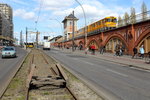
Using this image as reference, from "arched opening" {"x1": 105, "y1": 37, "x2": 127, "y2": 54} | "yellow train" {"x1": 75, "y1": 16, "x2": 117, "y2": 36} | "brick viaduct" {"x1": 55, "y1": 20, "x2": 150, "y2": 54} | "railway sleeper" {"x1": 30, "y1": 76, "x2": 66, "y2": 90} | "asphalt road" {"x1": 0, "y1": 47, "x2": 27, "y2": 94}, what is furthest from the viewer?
"yellow train" {"x1": 75, "y1": 16, "x2": 117, "y2": 36}

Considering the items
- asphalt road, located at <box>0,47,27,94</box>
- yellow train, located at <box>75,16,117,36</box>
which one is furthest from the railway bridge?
asphalt road, located at <box>0,47,27,94</box>

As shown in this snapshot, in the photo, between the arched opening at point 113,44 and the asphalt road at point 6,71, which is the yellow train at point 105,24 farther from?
the asphalt road at point 6,71

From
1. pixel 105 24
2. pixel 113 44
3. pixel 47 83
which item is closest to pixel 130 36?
pixel 113 44

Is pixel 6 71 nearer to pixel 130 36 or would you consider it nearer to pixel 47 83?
pixel 47 83

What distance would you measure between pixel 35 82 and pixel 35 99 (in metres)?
1.54

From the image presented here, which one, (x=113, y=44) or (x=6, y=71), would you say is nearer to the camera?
(x=6, y=71)

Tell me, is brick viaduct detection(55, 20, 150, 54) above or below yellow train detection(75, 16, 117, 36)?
below

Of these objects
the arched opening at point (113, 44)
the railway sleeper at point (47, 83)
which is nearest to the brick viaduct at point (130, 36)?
the arched opening at point (113, 44)

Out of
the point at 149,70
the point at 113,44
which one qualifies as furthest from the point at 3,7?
the point at 149,70

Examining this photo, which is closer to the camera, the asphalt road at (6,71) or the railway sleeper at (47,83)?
the railway sleeper at (47,83)

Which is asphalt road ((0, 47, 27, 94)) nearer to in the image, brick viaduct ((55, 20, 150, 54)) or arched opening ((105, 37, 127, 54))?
brick viaduct ((55, 20, 150, 54))


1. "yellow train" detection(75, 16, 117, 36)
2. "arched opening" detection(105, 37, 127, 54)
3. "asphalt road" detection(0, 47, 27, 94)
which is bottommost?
"asphalt road" detection(0, 47, 27, 94)

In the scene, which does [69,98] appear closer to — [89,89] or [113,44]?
[89,89]

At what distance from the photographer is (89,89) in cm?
804
